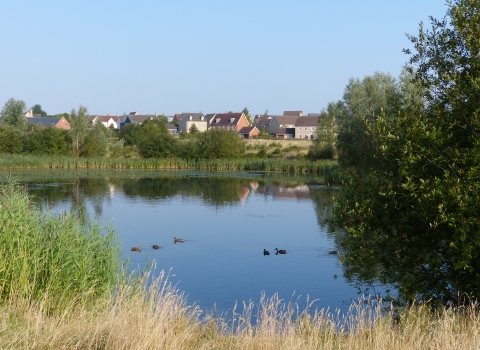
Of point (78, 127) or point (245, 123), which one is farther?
point (245, 123)

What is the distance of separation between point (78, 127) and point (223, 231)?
1639 inches

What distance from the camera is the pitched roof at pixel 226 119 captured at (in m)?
109

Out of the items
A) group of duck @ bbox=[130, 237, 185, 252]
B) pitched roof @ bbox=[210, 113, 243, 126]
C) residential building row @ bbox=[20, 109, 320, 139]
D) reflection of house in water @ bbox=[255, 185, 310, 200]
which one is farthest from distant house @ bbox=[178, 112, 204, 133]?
group of duck @ bbox=[130, 237, 185, 252]

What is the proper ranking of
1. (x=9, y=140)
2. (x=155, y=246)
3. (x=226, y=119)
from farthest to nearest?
(x=226, y=119) < (x=9, y=140) < (x=155, y=246)

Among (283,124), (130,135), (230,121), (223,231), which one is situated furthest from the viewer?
(230,121)

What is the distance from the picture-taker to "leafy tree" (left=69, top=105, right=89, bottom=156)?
60406 millimetres

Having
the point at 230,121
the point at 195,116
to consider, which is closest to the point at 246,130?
the point at 230,121

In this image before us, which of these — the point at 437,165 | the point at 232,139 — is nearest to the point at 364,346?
the point at 437,165

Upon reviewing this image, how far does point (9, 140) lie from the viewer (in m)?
58.4

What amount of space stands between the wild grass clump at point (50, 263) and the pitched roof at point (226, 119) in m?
99.2

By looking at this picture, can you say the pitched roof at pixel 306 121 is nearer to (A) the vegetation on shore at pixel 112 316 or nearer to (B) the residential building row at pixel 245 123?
(B) the residential building row at pixel 245 123

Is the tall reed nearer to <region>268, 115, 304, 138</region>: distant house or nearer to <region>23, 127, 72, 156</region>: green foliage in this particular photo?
<region>23, 127, 72, 156</region>: green foliage

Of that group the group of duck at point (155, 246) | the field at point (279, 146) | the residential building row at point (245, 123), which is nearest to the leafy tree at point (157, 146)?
the field at point (279, 146)

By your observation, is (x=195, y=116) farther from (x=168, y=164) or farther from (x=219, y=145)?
(x=168, y=164)
